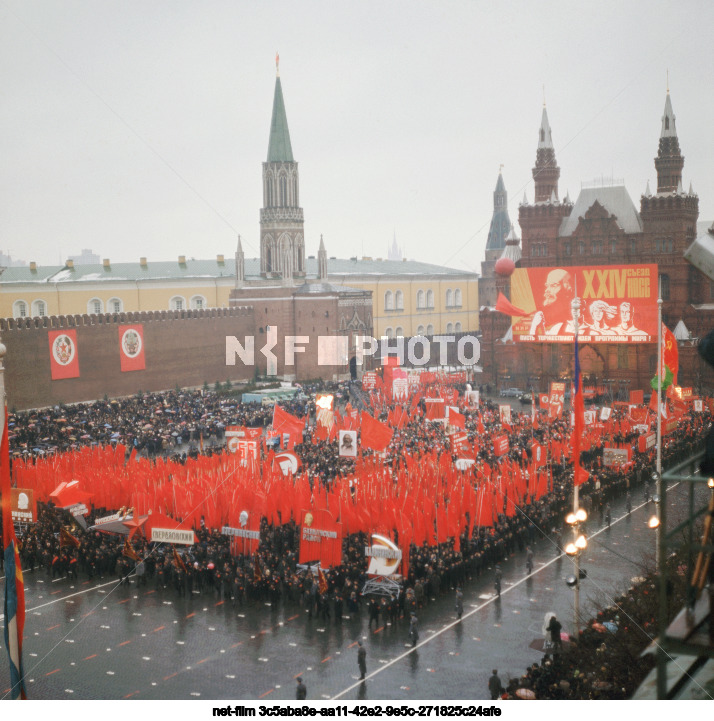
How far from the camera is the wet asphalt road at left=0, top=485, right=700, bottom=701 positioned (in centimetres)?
1136

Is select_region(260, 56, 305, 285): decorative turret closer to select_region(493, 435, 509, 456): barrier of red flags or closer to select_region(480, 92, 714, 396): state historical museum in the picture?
select_region(480, 92, 714, 396): state historical museum

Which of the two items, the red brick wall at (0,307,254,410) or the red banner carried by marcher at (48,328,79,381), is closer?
the red brick wall at (0,307,254,410)

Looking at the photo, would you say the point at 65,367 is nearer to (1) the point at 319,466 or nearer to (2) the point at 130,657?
(1) the point at 319,466

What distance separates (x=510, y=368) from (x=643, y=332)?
10.3 m

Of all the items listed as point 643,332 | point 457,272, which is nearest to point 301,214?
point 457,272

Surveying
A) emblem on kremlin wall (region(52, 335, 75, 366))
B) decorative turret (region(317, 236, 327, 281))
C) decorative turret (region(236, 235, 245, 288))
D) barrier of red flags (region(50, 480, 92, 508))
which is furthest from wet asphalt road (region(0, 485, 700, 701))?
decorative turret (region(317, 236, 327, 281))

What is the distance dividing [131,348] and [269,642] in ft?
105

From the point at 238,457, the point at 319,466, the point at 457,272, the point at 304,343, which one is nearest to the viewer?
the point at 238,457

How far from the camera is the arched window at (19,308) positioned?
4962 centimetres

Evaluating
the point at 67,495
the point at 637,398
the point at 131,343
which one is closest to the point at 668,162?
the point at 637,398

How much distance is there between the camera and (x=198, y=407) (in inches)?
1387

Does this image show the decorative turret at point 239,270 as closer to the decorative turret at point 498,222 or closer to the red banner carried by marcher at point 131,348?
the red banner carried by marcher at point 131,348

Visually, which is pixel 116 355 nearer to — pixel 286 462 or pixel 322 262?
pixel 322 262

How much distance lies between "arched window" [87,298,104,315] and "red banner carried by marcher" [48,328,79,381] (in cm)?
1362
